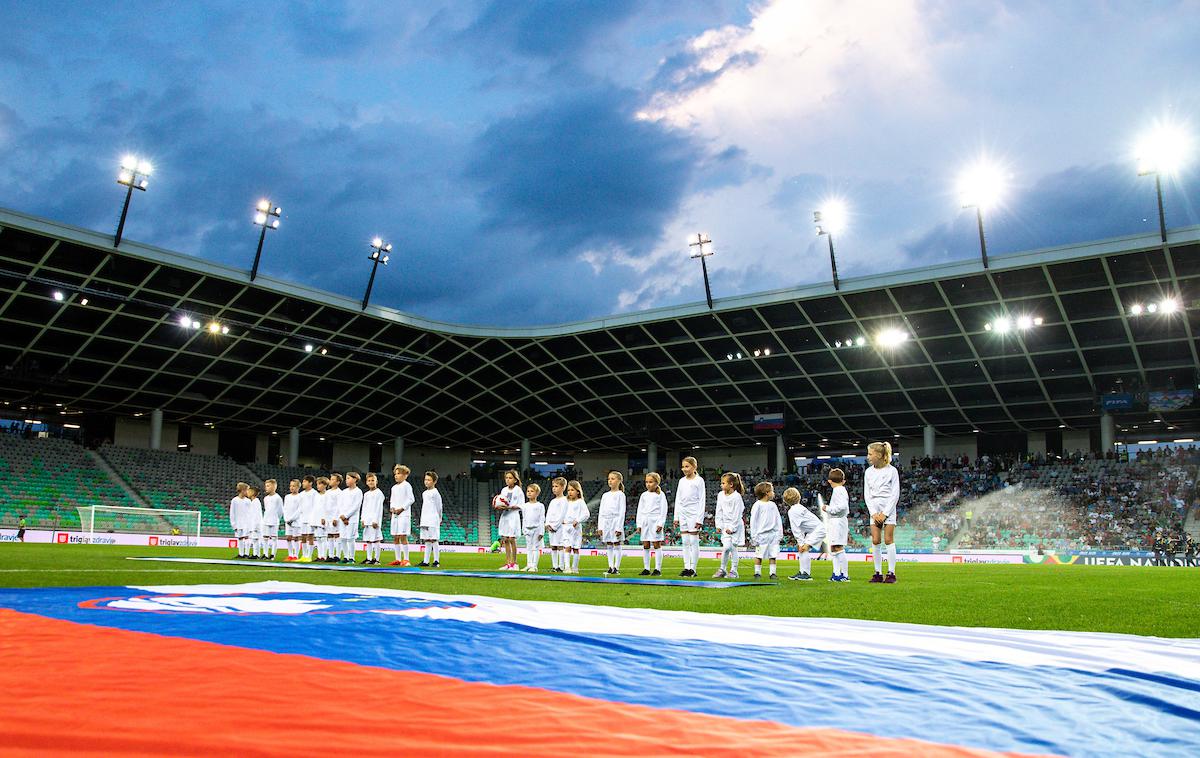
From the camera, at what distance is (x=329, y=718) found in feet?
8.90

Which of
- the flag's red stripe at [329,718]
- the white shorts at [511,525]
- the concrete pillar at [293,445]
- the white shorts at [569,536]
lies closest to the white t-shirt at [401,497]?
the white shorts at [511,525]

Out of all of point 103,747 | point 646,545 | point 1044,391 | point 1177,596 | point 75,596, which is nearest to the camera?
point 103,747

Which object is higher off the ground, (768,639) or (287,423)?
(287,423)

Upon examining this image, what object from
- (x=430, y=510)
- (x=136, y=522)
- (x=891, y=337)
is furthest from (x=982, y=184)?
(x=136, y=522)

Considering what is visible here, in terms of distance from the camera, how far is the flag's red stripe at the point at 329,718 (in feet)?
7.82

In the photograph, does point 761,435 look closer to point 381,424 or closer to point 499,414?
point 499,414

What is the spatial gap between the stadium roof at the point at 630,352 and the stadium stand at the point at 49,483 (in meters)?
2.87

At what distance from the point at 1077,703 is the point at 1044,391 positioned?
43.9 meters

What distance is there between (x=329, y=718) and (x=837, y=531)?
38.7 feet

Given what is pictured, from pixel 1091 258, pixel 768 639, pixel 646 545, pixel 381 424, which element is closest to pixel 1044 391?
pixel 1091 258

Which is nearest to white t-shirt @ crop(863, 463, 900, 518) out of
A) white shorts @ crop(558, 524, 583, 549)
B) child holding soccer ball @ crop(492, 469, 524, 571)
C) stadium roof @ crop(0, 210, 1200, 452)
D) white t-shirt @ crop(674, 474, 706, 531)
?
white t-shirt @ crop(674, 474, 706, 531)

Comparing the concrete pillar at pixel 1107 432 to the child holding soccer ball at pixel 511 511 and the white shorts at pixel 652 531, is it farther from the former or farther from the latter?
the white shorts at pixel 652 531

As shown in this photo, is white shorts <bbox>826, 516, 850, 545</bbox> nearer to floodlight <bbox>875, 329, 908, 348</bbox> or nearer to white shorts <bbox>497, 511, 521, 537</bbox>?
white shorts <bbox>497, 511, 521, 537</bbox>

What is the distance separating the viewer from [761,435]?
172 feet
